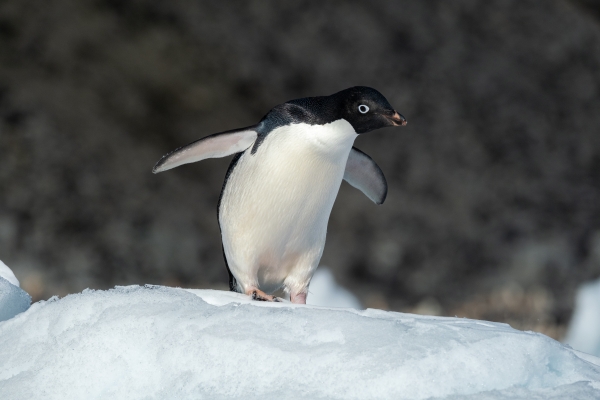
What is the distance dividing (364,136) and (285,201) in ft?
8.45

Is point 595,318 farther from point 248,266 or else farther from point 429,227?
point 248,266

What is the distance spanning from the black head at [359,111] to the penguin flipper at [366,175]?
0.24 m

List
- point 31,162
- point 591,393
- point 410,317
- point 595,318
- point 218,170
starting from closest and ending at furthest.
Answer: point 591,393
point 410,317
point 595,318
point 31,162
point 218,170

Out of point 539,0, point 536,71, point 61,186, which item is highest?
point 539,0

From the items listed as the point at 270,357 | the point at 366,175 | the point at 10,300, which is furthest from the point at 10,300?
the point at 366,175

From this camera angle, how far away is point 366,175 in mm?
1312

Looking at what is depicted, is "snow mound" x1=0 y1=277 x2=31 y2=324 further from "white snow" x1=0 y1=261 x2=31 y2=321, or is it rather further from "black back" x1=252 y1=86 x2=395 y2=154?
"black back" x1=252 y1=86 x2=395 y2=154

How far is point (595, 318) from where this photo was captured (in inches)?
119

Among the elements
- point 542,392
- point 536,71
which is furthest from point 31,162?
point 542,392

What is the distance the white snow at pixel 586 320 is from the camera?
2738 millimetres

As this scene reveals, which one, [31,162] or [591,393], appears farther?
[31,162]

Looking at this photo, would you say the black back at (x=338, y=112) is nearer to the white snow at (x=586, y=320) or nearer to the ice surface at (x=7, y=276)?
the ice surface at (x=7, y=276)

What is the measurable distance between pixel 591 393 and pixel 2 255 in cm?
316

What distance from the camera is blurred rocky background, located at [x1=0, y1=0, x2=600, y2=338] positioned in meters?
3.39
